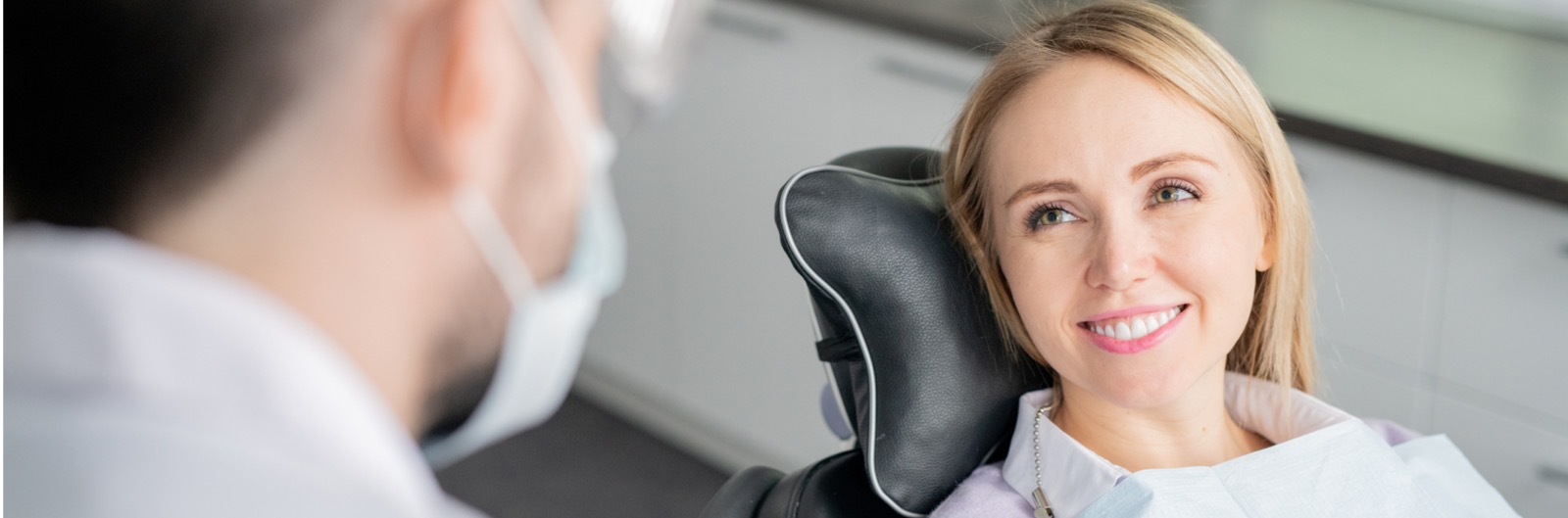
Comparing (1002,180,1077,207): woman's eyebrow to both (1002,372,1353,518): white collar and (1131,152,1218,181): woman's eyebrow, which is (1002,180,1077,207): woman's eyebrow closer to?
(1131,152,1218,181): woman's eyebrow

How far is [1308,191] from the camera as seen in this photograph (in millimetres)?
1681

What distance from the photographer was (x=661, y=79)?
1.17ft

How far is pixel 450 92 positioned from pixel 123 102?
0.23 ft

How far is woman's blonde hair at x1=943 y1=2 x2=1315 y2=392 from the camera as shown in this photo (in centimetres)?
112

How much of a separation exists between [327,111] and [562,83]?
2.2 inches

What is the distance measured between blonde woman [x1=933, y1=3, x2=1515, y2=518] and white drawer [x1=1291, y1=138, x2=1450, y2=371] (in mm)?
435

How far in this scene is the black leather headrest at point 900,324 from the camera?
1.14m

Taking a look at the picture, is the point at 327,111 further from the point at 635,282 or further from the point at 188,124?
the point at 635,282

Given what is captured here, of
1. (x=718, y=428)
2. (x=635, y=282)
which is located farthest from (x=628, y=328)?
(x=718, y=428)

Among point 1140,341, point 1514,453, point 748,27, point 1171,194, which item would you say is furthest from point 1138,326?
point 748,27

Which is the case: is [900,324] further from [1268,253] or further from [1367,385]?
[1367,385]

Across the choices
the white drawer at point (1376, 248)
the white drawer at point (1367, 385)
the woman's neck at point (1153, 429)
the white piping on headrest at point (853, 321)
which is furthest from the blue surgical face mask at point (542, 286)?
the white drawer at point (1367, 385)

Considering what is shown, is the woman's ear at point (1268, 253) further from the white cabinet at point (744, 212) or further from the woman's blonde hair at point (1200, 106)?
the white cabinet at point (744, 212)

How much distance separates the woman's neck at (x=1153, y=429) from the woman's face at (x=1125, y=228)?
0.05 m
